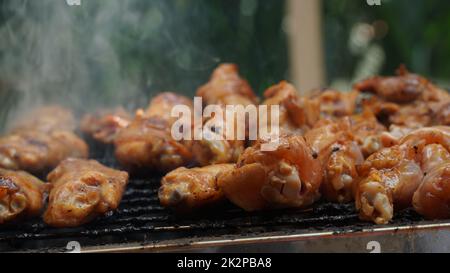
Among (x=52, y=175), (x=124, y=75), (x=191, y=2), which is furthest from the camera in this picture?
(x=191, y=2)

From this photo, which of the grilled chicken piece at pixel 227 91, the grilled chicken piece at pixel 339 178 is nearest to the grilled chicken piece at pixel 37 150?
the grilled chicken piece at pixel 227 91

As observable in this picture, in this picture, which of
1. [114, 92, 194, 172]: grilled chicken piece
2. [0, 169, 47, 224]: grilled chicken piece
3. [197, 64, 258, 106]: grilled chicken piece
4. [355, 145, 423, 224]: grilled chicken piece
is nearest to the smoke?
[197, 64, 258, 106]: grilled chicken piece

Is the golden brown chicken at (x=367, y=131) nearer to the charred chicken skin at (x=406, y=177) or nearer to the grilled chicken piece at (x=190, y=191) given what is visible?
the charred chicken skin at (x=406, y=177)

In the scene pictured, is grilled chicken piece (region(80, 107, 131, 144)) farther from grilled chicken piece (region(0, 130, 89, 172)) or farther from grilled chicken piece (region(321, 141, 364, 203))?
grilled chicken piece (region(321, 141, 364, 203))

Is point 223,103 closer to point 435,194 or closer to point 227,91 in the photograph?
point 227,91

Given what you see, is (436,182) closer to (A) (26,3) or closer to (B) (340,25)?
(A) (26,3)

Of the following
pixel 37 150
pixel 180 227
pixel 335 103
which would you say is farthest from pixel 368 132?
pixel 37 150
